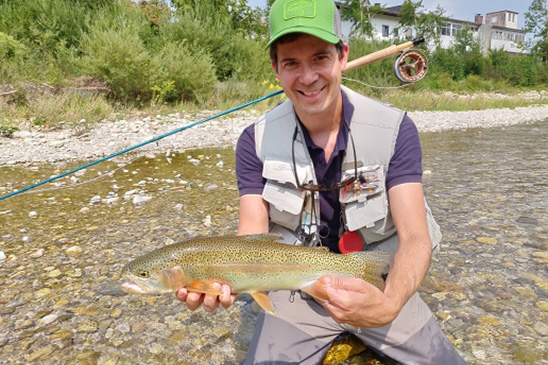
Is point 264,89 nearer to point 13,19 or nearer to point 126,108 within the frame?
point 126,108

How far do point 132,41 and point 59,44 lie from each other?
401 cm

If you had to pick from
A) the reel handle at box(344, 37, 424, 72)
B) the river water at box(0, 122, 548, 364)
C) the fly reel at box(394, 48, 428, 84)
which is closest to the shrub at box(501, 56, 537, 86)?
the river water at box(0, 122, 548, 364)

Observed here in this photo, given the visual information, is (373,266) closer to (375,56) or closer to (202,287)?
(202,287)

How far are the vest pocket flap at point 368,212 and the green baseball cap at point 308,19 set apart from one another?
2.97ft

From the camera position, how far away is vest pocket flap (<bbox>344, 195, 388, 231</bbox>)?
2.43 metres

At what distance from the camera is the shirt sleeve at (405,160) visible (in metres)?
2.33

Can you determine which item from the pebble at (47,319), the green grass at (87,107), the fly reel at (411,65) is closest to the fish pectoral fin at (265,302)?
the pebble at (47,319)

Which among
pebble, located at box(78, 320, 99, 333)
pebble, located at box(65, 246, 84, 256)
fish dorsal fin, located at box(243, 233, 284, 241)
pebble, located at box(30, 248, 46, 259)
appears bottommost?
pebble, located at box(78, 320, 99, 333)

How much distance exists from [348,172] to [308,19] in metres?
0.87

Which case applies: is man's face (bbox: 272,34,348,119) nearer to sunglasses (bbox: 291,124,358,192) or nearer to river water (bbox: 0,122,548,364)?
sunglasses (bbox: 291,124,358,192)

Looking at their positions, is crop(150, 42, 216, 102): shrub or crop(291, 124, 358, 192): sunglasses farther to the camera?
crop(150, 42, 216, 102): shrub

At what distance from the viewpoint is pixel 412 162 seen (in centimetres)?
236

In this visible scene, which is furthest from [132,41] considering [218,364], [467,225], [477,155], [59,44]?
[218,364]

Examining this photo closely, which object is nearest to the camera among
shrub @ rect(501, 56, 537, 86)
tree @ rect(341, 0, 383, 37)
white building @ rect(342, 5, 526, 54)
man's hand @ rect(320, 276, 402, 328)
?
man's hand @ rect(320, 276, 402, 328)
